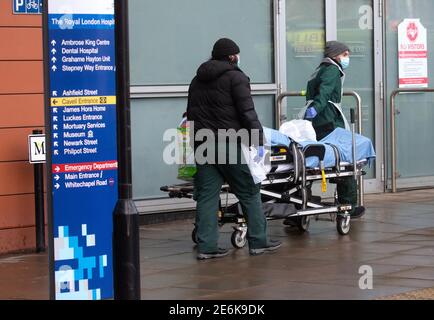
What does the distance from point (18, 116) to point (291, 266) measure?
3.47 m

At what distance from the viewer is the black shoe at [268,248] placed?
10663 mm

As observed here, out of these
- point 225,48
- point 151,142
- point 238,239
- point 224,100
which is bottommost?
point 238,239

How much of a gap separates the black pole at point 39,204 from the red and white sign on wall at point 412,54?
6989 mm

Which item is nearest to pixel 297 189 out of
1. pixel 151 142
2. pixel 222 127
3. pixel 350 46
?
pixel 222 127

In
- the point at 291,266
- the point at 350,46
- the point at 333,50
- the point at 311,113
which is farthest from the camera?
the point at 350,46

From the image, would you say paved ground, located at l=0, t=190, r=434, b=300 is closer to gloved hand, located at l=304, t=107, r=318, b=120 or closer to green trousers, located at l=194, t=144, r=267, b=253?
green trousers, located at l=194, t=144, r=267, b=253

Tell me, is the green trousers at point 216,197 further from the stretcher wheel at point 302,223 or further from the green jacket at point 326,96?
the green jacket at point 326,96

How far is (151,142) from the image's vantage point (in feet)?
43.8

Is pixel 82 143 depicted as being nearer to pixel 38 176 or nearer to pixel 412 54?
pixel 38 176

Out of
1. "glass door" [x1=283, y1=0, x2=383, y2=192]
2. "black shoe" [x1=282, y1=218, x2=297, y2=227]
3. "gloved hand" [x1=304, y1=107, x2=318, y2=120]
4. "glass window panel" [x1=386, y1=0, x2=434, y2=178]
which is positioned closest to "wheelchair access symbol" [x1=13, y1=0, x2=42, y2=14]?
"gloved hand" [x1=304, y1=107, x2=318, y2=120]

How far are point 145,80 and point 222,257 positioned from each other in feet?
11.3

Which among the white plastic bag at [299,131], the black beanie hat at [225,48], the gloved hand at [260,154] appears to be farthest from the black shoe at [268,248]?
the black beanie hat at [225,48]
